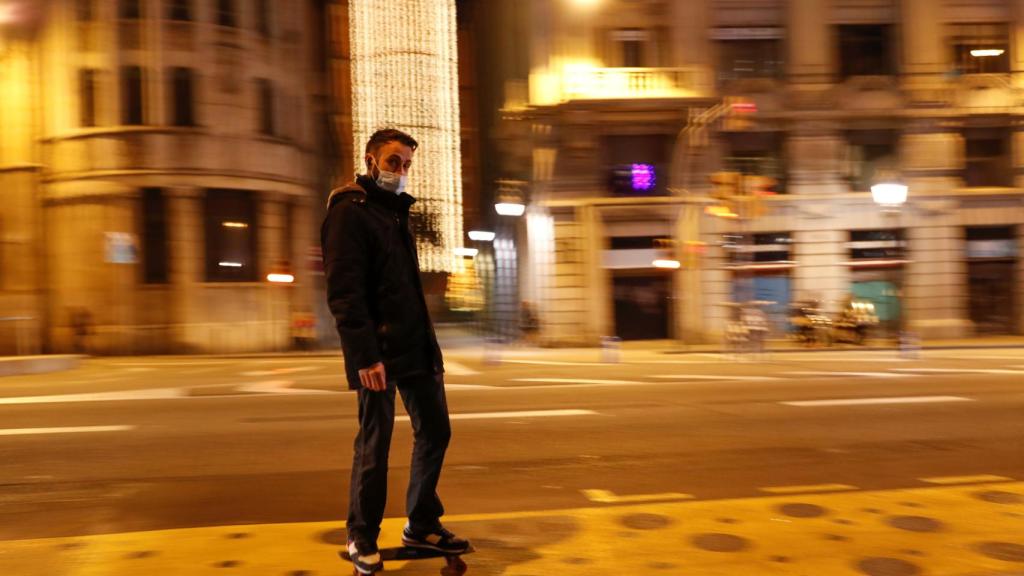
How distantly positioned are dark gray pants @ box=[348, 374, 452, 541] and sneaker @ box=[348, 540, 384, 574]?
0.04 metres

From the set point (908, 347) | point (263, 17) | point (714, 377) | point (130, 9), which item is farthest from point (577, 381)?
point (263, 17)

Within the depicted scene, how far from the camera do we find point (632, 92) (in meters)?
28.8

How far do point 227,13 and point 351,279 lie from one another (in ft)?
92.9

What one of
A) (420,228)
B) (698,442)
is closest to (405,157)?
(698,442)

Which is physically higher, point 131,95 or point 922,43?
point 922,43

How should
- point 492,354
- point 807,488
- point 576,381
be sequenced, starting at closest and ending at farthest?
point 807,488, point 576,381, point 492,354

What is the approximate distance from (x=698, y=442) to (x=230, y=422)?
478cm

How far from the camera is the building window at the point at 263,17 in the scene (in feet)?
99.9

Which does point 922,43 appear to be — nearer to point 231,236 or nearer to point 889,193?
point 889,193

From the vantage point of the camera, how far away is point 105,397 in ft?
40.0

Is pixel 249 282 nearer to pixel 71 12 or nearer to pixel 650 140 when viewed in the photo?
pixel 71 12

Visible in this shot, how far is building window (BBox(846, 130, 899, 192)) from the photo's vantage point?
2964cm

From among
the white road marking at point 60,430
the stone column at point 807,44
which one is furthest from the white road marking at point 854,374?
the stone column at point 807,44

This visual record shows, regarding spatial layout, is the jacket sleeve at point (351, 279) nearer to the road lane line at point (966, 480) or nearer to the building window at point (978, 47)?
the road lane line at point (966, 480)
